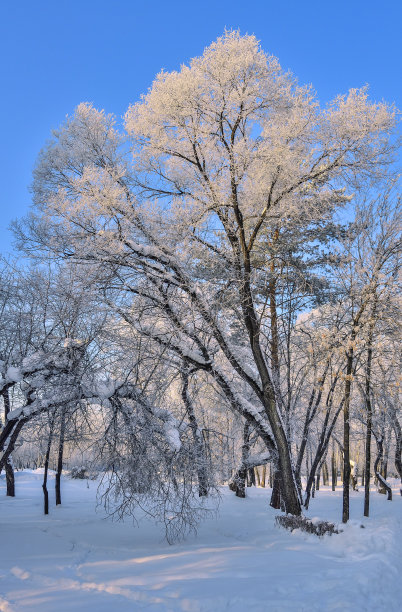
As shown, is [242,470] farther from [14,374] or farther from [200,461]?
[14,374]

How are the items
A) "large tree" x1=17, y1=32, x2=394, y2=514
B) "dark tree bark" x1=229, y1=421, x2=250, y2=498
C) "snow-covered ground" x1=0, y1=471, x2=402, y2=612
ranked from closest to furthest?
1. "snow-covered ground" x1=0, y1=471, x2=402, y2=612
2. "large tree" x1=17, y1=32, x2=394, y2=514
3. "dark tree bark" x1=229, y1=421, x2=250, y2=498

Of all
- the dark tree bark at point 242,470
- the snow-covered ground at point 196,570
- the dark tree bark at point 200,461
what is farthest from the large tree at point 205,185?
the dark tree bark at point 242,470

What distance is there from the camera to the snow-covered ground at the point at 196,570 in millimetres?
5371

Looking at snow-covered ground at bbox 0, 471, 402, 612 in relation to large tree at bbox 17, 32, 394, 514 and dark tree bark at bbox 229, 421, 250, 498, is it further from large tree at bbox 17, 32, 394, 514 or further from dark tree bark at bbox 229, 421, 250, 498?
dark tree bark at bbox 229, 421, 250, 498

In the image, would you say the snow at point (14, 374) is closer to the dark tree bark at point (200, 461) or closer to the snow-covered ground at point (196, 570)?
the snow-covered ground at point (196, 570)

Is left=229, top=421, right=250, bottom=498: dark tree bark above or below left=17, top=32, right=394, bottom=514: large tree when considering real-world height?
below

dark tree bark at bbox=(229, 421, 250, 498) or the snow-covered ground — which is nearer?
the snow-covered ground

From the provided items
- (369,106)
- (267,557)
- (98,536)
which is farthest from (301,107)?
(98,536)

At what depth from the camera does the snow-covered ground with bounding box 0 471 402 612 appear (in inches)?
211

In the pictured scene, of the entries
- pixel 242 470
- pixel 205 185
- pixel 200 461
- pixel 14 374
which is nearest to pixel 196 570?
pixel 200 461

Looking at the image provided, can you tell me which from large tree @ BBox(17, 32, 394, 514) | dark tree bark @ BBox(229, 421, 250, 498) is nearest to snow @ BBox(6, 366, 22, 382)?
large tree @ BBox(17, 32, 394, 514)

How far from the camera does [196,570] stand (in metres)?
6.88

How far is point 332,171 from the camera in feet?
33.4

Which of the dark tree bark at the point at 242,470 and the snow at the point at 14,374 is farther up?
the snow at the point at 14,374
